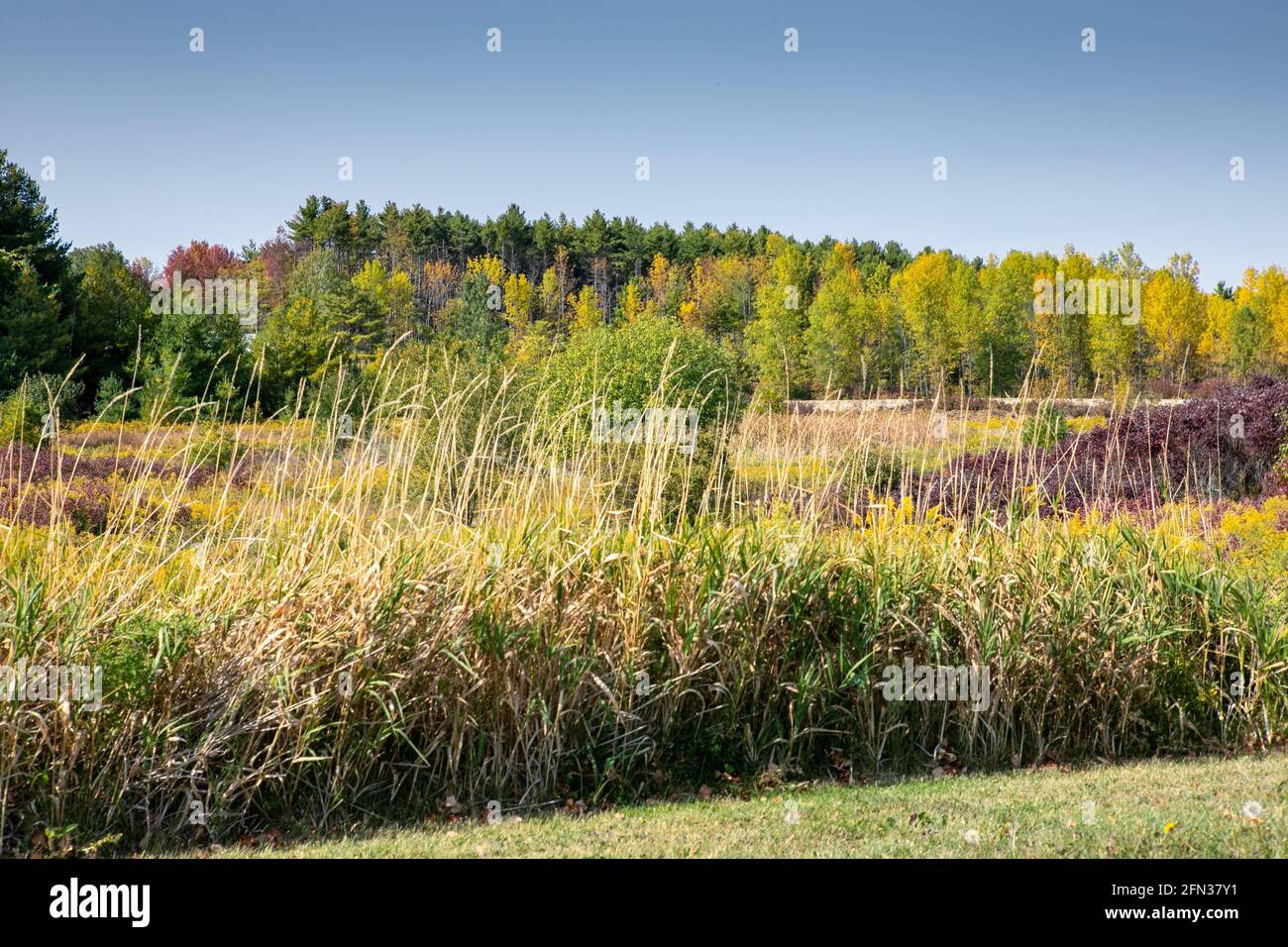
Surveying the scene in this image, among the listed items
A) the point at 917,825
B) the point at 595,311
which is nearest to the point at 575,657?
the point at 917,825

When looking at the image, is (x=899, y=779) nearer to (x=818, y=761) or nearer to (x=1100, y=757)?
(x=818, y=761)

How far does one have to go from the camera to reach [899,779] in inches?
188

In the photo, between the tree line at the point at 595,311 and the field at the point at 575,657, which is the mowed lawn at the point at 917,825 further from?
the tree line at the point at 595,311

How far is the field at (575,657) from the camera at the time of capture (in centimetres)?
405

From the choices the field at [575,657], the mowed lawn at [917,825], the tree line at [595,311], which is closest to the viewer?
the mowed lawn at [917,825]

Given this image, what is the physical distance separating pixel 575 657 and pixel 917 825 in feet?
5.47

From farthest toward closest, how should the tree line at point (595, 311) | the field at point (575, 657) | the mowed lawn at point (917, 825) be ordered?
1. the tree line at point (595, 311)
2. the field at point (575, 657)
3. the mowed lawn at point (917, 825)

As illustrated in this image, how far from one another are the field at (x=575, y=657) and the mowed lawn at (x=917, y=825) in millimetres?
35

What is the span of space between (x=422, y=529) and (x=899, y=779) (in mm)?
2633

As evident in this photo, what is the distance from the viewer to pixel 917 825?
13.1ft

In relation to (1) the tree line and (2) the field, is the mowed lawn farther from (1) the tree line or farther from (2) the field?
(1) the tree line

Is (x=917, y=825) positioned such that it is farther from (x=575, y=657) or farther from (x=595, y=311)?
(x=595, y=311)

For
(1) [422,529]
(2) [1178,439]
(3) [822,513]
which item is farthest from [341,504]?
(2) [1178,439]

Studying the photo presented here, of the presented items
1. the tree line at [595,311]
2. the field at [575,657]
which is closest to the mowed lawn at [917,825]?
the field at [575,657]
